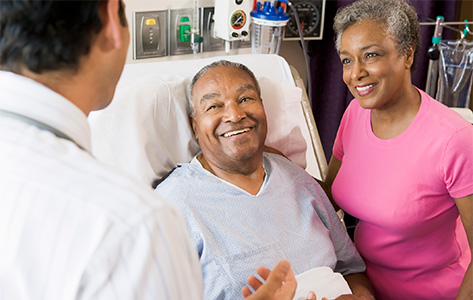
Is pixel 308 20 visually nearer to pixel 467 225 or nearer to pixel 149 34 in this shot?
pixel 149 34

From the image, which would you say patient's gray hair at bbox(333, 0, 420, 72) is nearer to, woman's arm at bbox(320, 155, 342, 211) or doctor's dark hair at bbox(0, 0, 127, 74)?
woman's arm at bbox(320, 155, 342, 211)

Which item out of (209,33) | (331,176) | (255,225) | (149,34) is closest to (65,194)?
(255,225)

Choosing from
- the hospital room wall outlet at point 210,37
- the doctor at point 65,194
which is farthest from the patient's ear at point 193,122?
the doctor at point 65,194

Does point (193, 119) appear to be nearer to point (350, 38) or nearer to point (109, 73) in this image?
point (350, 38)

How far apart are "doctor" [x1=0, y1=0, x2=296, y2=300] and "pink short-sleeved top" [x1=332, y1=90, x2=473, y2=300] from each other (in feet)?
3.30

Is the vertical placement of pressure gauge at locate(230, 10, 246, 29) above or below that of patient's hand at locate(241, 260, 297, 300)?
above

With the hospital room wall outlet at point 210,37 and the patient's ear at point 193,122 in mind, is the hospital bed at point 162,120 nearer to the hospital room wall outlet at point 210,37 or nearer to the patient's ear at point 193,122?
the patient's ear at point 193,122

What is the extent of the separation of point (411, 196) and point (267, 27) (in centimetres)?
116

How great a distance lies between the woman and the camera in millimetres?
1574

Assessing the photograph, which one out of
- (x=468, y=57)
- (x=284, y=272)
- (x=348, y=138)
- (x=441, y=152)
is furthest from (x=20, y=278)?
(x=468, y=57)

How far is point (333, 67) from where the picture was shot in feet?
9.46

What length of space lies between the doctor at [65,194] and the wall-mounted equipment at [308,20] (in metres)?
2.03

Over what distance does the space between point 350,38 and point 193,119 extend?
55 centimetres

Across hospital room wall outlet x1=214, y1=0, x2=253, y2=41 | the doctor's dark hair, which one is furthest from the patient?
the doctor's dark hair
